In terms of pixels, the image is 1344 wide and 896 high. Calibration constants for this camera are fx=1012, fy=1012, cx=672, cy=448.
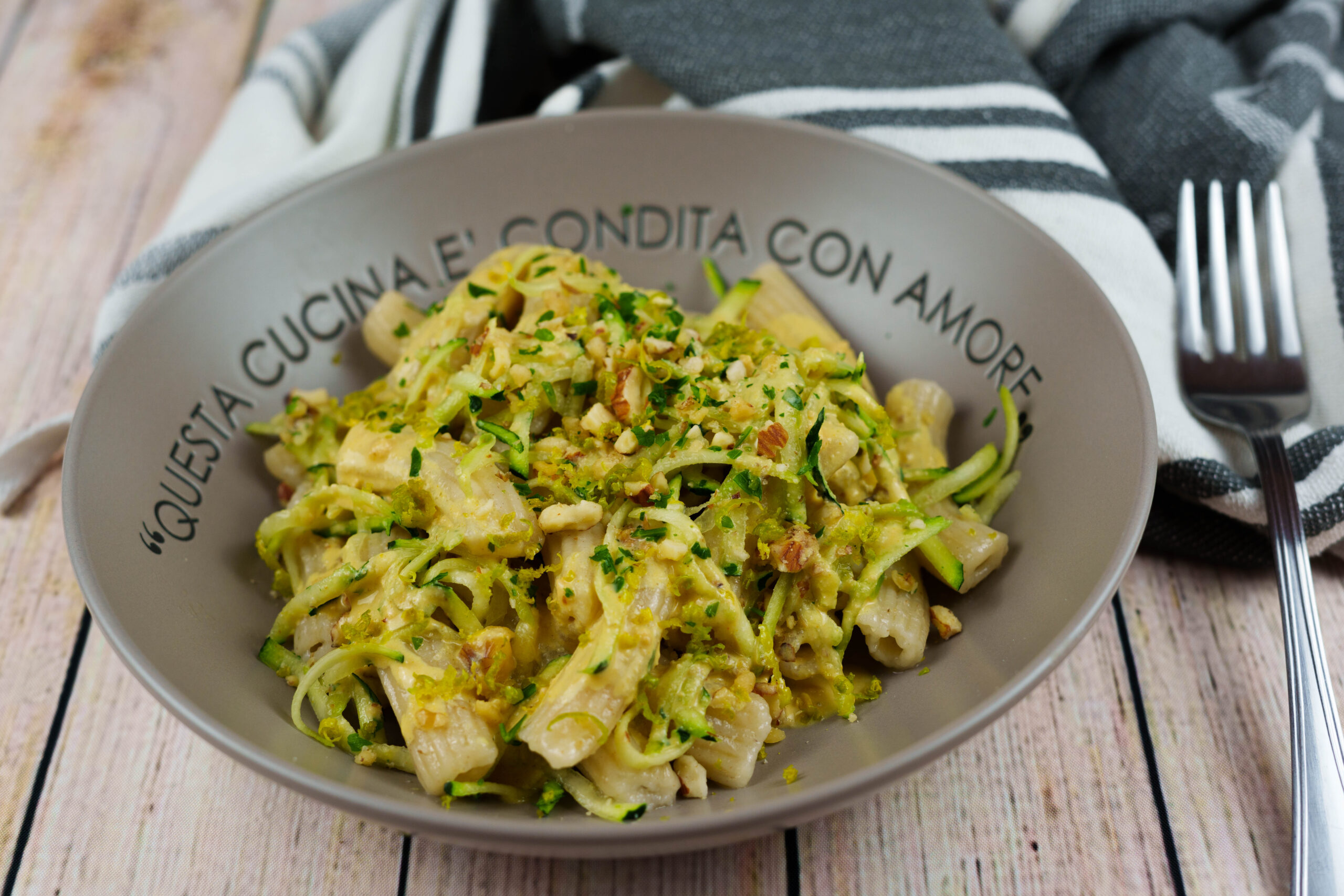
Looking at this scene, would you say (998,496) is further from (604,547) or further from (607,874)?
(607,874)

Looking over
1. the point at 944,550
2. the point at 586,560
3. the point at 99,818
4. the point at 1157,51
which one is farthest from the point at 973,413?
the point at 99,818

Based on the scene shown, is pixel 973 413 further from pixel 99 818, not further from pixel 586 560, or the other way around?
pixel 99 818

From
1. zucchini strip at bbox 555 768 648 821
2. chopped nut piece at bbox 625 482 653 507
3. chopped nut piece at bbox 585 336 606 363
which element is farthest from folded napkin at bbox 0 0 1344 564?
zucchini strip at bbox 555 768 648 821

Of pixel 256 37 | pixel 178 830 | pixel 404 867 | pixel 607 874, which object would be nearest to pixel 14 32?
pixel 256 37

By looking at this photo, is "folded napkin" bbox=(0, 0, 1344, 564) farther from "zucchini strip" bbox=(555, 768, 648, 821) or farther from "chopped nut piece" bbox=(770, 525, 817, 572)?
"zucchini strip" bbox=(555, 768, 648, 821)

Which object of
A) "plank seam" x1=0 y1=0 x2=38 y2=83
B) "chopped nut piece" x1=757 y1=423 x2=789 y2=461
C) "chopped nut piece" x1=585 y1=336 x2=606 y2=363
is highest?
"plank seam" x1=0 y1=0 x2=38 y2=83

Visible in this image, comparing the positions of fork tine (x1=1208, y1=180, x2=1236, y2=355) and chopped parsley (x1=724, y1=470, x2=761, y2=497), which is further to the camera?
fork tine (x1=1208, y1=180, x2=1236, y2=355)
